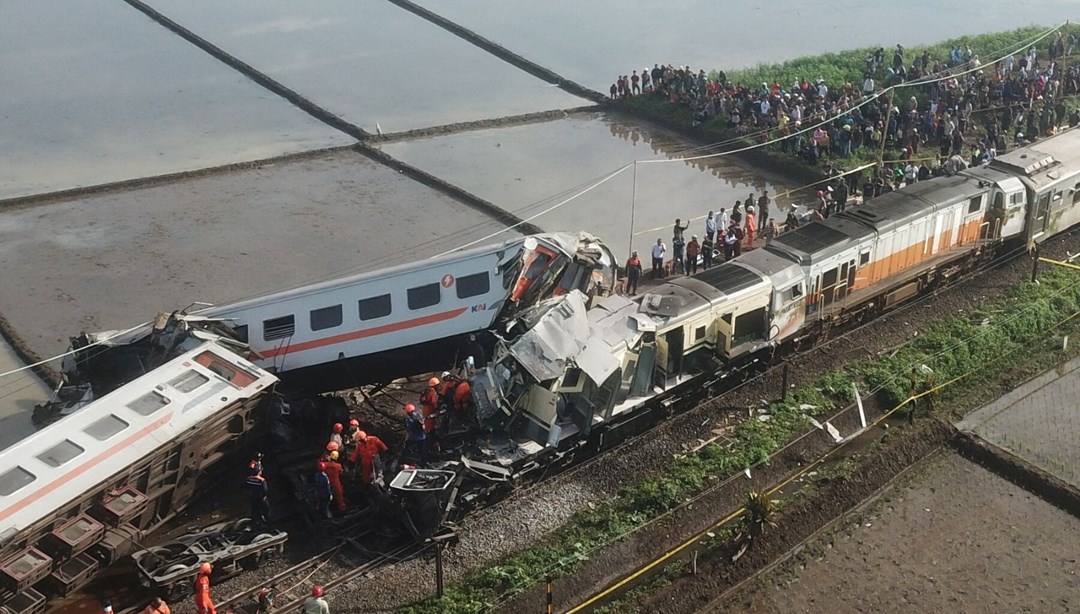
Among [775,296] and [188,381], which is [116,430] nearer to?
[188,381]

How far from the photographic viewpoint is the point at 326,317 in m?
21.8

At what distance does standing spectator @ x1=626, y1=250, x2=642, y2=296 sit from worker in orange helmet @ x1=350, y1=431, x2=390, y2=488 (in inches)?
388

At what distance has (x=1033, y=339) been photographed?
82.0 ft

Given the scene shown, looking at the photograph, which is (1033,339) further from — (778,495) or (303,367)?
(303,367)

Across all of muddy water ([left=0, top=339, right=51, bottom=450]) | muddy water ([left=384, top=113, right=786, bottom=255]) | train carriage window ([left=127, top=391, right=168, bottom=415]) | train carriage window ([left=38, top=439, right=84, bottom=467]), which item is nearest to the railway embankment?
train carriage window ([left=127, top=391, right=168, bottom=415])

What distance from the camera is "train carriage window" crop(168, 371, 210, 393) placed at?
19.4 metres

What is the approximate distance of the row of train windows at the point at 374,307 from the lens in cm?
2184

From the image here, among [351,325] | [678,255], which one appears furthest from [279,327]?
[678,255]

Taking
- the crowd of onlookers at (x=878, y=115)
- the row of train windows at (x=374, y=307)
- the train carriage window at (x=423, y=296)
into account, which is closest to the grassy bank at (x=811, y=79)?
the crowd of onlookers at (x=878, y=115)

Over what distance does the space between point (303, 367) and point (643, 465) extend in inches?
291

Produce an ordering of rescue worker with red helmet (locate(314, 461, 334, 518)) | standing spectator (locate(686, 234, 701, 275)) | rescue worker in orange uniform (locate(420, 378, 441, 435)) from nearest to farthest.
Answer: rescue worker with red helmet (locate(314, 461, 334, 518)) < rescue worker in orange uniform (locate(420, 378, 441, 435)) < standing spectator (locate(686, 234, 701, 275))

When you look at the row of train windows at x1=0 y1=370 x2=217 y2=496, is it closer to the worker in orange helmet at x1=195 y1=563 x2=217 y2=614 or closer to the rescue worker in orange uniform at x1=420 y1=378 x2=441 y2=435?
the worker in orange helmet at x1=195 y1=563 x2=217 y2=614

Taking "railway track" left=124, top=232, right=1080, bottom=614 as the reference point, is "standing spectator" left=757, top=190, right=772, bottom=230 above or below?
above

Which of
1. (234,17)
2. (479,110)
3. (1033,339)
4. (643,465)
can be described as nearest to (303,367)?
(643,465)
